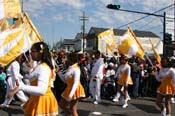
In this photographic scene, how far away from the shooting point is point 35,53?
17.1 feet

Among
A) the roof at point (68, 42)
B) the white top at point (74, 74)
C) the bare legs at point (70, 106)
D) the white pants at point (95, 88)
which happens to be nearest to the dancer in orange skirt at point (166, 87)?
the bare legs at point (70, 106)

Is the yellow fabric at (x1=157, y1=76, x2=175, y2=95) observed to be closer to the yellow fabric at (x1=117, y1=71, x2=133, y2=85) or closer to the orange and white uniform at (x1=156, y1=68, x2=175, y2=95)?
the orange and white uniform at (x1=156, y1=68, x2=175, y2=95)

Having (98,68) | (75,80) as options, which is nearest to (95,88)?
(98,68)

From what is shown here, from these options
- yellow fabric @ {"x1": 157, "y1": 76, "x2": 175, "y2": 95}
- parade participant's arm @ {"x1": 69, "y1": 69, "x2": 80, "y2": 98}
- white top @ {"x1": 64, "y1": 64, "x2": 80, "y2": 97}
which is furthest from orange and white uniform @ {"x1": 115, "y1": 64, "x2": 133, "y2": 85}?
parade participant's arm @ {"x1": 69, "y1": 69, "x2": 80, "y2": 98}

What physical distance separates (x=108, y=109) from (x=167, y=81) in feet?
8.16

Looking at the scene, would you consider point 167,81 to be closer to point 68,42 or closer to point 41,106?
point 41,106

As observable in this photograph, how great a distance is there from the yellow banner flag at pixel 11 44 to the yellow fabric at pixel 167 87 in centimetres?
393

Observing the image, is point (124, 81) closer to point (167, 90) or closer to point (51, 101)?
point (167, 90)

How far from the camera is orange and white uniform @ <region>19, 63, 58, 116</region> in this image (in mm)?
4969

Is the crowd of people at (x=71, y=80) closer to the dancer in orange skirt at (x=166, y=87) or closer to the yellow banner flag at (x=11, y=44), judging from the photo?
the dancer in orange skirt at (x=166, y=87)

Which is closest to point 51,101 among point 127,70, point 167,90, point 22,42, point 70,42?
point 22,42

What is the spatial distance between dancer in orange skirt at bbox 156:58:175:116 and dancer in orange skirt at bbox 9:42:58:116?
16.3 feet

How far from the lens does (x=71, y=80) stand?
7.92 meters

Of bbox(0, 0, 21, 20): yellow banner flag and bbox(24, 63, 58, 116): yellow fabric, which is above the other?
bbox(0, 0, 21, 20): yellow banner flag
